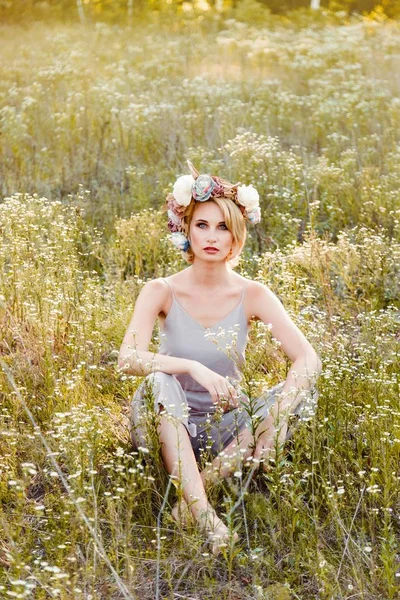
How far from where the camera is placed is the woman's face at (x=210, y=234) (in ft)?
13.0

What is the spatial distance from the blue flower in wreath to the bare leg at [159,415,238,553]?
102cm

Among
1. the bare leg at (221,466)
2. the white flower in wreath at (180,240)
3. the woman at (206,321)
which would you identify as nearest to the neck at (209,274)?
the woman at (206,321)

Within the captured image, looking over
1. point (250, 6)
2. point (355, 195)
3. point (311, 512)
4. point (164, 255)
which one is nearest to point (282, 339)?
point (311, 512)

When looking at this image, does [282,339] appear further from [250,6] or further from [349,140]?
[250,6]

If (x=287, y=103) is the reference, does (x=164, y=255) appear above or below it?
below

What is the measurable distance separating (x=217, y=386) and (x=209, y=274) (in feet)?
2.32

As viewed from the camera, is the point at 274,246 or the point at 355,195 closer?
the point at 274,246

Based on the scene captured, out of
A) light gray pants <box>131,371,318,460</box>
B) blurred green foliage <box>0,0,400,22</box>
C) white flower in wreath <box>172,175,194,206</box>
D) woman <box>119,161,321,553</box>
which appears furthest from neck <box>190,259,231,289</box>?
blurred green foliage <box>0,0,400,22</box>

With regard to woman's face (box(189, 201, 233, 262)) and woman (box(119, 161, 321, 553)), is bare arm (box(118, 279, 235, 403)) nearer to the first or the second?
woman (box(119, 161, 321, 553))

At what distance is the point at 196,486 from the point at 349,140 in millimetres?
5553

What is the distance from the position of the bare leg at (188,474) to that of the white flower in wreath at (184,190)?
3.34 feet

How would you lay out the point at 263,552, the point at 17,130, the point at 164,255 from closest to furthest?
1. the point at 263,552
2. the point at 164,255
3. the point at 17,130

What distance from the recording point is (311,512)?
3580 millimetres

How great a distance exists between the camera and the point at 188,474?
3.47 metres
